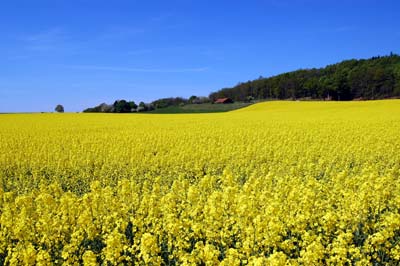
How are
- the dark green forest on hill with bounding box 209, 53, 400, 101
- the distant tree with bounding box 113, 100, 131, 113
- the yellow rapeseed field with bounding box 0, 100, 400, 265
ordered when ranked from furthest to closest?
the dark green forest on hill with bounding box 209, 53, 400, 101 < the distant tree with bounding box 113, 100, 131, 113 < the yellow rapeseed field with bounding box 0, 100, 400, 265

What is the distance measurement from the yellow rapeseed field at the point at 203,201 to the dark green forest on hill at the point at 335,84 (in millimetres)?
73422

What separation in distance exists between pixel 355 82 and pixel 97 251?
93.6 metres

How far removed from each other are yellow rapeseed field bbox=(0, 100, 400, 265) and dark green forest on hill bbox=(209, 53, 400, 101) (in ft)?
241

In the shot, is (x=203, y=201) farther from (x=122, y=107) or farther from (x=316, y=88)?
(x=316, y=88)

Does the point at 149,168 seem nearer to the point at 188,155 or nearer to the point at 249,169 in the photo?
the point at 188,155

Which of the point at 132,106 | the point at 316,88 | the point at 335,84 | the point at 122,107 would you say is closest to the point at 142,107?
the point at 132,106

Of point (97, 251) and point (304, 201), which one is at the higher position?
point (304, 201)

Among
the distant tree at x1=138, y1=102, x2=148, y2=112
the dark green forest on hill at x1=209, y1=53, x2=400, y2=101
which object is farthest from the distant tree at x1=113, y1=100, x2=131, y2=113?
the dark green forest on hill at x1=209, y1=53, x2=400, y2=101

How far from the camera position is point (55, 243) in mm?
6918

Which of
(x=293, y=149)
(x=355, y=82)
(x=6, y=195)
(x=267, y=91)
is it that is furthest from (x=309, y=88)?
(x=6, y=195)

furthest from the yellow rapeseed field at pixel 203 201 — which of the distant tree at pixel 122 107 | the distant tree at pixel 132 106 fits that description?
the distant tree at pixel 132 106

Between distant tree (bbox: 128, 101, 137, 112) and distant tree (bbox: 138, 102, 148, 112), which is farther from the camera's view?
distant tree (bbox: 138, 102, 148, 112)

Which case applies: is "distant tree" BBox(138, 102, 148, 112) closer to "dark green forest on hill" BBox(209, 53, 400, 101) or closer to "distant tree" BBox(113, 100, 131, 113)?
"distant tree" BBox(113, 100, 131, 113)

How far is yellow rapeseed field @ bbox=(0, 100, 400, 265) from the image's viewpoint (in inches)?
225
